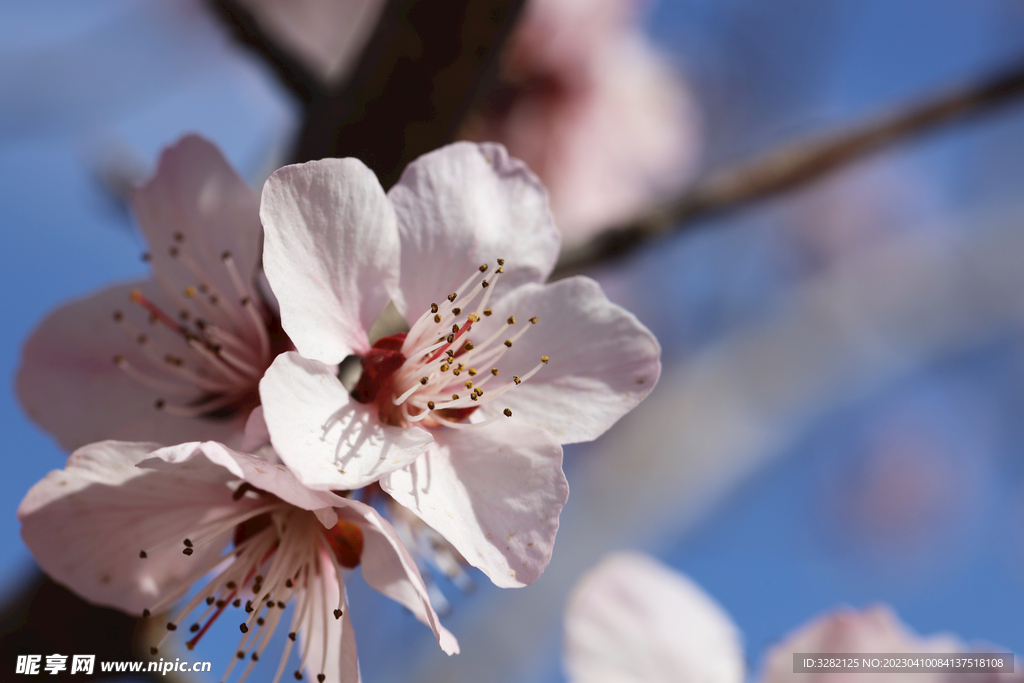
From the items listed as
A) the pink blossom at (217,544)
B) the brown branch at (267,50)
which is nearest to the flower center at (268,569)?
the pink blossom at (217,544)

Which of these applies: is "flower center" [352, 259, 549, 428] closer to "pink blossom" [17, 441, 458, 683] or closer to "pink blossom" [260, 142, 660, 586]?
"pink blossom" [260, 142, 660, 586]

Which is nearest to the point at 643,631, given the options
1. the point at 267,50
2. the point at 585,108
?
the point at 267,50

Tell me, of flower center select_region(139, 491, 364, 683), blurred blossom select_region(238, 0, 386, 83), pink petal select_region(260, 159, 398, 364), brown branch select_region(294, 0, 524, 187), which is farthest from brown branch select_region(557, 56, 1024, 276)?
blurred blossom select_region(238, 0, 386, 83)

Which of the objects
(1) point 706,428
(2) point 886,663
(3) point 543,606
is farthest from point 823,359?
(2) point 886,663

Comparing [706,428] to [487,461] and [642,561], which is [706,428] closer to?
[642,561]

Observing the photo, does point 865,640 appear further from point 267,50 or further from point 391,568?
point 267,50

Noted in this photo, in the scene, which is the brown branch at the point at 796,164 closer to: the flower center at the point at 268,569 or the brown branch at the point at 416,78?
the brown branch at the point at 416,78
